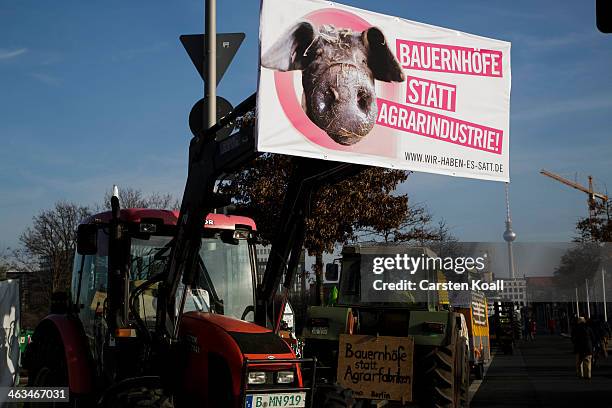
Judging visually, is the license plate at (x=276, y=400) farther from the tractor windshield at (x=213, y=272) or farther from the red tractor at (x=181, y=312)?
the tractor windshield at (x=213, y=272)

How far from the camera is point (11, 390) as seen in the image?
9828 mm

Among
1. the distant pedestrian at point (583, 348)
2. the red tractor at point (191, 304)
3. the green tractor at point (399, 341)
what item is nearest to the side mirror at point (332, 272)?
the green tractor at point (399, 341)

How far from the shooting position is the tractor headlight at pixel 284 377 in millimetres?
7734

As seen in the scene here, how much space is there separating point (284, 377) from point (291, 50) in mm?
2942

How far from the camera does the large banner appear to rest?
25.3ft

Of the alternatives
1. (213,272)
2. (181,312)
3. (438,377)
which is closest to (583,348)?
(438,377)

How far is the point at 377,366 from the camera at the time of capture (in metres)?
13.2

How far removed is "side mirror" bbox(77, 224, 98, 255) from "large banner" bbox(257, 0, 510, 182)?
2.55 m

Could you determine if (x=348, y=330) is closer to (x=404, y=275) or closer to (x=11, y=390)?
(x=404, y=275)

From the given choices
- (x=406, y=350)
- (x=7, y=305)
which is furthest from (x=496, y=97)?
(x=7, y=305)

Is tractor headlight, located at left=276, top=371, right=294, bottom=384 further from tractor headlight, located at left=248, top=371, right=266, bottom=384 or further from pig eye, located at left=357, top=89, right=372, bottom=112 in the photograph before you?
pig eye, located at left=357, top=89, right=372, bottom=112

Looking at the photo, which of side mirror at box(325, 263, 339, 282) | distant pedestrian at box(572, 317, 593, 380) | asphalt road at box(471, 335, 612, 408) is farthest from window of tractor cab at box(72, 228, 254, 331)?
distant pedestrian at box(572, 317, 593, 380)

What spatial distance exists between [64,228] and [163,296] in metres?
26.6

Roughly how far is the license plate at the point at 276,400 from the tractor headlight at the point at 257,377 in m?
0.15
